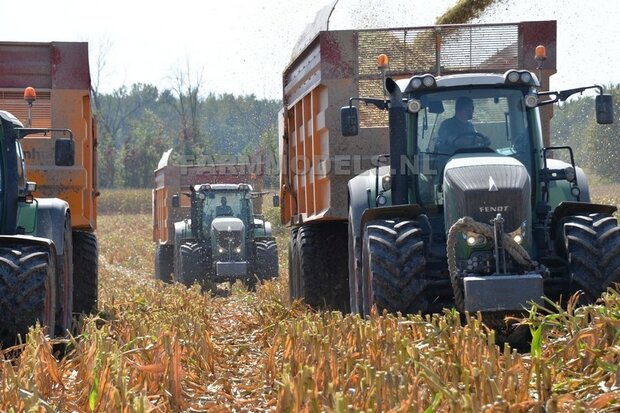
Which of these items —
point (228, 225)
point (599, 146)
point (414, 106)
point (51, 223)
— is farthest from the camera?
point (599, 146)

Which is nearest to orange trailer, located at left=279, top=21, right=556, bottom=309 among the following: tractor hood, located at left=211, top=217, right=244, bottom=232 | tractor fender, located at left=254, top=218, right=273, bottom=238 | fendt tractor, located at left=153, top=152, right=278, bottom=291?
fendt tractor, located at left=153, top=152, right=278, bottom=291

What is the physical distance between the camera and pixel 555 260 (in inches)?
301

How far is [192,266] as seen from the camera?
60.8ft

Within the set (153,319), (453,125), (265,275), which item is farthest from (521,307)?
(265,275)

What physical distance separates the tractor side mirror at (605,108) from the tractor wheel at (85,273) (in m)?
5.18

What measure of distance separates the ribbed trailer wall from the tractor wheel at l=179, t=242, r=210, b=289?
25.6ft

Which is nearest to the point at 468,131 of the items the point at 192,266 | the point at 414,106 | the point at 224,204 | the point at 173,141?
the point at 414,106

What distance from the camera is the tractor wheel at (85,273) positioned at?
1110 cm

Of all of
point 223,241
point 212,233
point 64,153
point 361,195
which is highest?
point 64,153

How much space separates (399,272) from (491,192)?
30.7 inches

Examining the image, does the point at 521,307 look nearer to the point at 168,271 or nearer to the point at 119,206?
the point at 168,271

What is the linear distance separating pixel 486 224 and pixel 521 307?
67 cm

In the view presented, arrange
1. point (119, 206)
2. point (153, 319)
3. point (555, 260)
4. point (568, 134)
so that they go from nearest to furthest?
point (555, 260) < point (153, 319) < point (119, 206) < point (568, 134)

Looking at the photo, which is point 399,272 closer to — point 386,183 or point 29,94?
point 386,183
